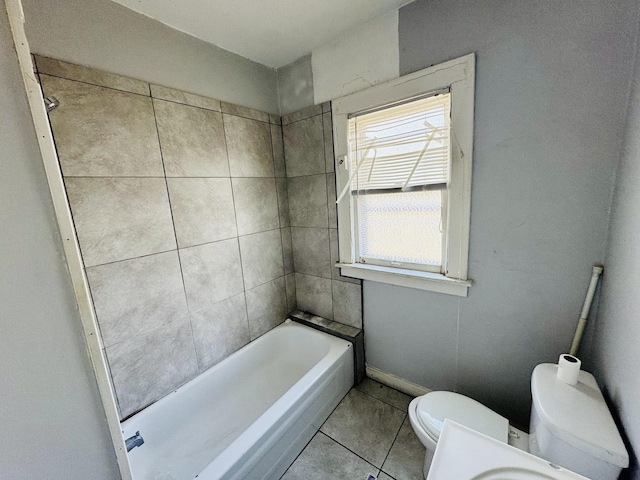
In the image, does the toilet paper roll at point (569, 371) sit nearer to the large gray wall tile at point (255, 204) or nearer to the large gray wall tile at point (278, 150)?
the large gray wall tile at point (255, 204)

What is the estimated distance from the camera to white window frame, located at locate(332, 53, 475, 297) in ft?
4.17

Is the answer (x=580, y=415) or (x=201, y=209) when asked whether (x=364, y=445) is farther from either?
(x=201, y=209)

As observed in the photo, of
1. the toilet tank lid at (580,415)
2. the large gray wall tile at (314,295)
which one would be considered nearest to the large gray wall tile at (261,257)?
the large gray wall tile at (314,295)

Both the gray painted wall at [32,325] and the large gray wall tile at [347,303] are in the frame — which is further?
the large gray wall tile at [347,303]

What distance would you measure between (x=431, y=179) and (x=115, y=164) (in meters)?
1.63

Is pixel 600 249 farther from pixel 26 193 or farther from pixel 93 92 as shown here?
pixel 93 92

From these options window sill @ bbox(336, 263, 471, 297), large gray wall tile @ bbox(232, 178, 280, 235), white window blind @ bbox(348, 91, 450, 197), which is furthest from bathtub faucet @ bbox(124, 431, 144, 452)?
white window blind @ bbox(348, 91, 450, 197)

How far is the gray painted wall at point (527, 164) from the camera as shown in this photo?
1011 millimetres

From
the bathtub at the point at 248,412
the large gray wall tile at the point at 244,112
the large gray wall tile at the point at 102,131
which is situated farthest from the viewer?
the large gray wall tile at the point at 244,112

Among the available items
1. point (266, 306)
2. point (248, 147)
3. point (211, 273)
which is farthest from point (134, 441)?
point (248, 147)

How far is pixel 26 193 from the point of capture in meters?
0.47

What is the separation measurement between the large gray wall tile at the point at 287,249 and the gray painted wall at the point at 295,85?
0.93 meters

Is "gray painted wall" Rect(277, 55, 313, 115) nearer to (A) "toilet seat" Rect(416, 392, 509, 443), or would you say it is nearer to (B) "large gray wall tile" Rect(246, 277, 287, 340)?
(B) "large gray wall tile" Rect(246, 277, 287, 340)

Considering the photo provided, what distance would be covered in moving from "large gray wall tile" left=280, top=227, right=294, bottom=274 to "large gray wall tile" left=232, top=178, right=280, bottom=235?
109mm
